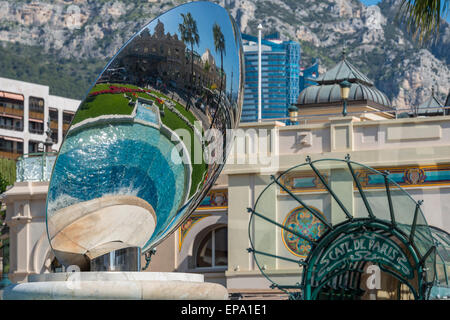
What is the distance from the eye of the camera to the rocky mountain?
13825cm

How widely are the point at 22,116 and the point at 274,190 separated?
2599 inches

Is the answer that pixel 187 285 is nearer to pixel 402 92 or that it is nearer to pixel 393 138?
pixel 393 138

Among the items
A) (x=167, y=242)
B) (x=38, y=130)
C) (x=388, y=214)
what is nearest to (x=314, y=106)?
(x=167, y=242)

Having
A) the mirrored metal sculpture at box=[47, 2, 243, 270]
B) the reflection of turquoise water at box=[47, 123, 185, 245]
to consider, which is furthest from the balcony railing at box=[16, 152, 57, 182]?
the reflection of turquoise water at box=[47, 123, 185, 245]

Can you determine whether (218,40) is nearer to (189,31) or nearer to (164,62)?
(189,31)

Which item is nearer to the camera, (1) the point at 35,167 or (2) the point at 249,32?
(1) the point at 35,167

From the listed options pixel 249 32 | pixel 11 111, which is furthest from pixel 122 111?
pixel 249 32

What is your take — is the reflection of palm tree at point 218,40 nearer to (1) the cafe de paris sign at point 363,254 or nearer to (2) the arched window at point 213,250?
(1) the cafe de paris sign at point 363,254

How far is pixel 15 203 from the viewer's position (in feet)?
93.8

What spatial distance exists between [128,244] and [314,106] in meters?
20.4

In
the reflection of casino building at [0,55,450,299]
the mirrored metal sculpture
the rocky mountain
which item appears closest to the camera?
the mirrored metal sculpture

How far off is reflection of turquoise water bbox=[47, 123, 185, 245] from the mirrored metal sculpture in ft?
0.04

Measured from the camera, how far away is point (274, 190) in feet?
77.8

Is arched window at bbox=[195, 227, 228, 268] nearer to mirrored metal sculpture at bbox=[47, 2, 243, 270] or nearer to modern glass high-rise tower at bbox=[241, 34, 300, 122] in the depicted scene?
mirrored metal sculpture at bbox=[47, 2, 243, 270]
